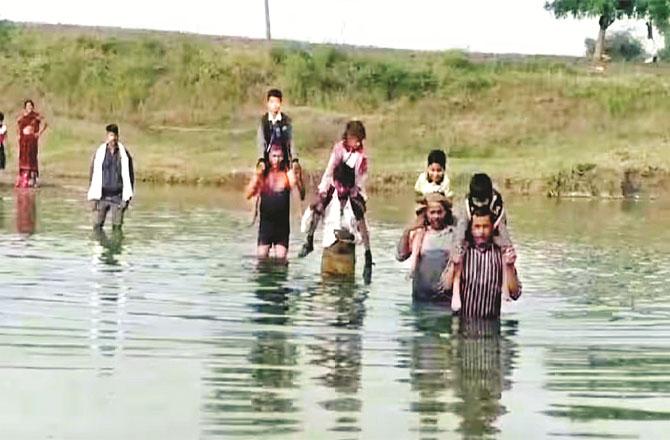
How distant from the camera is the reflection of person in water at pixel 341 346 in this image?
9422 millimetres

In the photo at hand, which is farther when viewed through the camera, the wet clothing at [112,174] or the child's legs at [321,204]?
the wet clothing at [112,174]

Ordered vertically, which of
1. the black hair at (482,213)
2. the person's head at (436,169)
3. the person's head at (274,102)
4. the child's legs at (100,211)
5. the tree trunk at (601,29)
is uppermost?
the tree trunk at (601,29)

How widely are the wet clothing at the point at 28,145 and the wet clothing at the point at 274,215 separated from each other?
14658 millimetres

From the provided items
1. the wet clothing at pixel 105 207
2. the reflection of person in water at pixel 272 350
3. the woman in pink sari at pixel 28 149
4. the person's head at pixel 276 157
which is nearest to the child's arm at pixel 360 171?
the person's head at pixel 276 157

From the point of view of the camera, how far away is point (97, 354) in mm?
11109

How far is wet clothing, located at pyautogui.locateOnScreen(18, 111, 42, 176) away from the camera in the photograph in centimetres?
3148

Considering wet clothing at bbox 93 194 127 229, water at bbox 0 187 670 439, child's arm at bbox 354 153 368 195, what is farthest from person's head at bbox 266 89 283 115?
wet clothing at bbox 93 194 127 229

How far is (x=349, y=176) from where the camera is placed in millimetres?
16531

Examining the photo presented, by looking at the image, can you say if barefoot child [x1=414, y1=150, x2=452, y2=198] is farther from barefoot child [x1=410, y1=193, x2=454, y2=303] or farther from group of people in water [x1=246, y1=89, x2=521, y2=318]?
barefoot child [x1=410, y1=193, x2=454, y2=303]

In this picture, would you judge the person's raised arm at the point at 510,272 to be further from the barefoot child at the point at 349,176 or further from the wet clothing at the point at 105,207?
the wet clothing at the point at 105,207

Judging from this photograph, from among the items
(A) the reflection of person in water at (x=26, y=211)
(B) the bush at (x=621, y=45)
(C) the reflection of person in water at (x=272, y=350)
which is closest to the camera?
(C) the reflection of person in water at (x=272, y=350)

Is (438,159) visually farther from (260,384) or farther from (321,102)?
(321,102)

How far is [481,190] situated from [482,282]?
84cm

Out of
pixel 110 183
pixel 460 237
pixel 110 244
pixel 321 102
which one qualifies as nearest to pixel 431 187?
pixel 460 237
